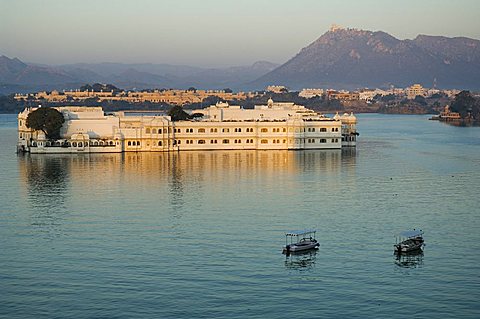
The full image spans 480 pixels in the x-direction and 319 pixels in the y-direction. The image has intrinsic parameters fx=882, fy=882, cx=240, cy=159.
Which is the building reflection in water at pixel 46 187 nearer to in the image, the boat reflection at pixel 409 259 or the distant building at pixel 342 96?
the boat reflection at pixel 409 259

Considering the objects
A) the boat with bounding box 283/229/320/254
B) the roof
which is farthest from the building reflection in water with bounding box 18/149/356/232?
the roof

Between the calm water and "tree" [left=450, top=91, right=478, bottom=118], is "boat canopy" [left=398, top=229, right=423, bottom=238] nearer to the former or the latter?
the calm water

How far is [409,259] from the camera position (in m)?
13.5

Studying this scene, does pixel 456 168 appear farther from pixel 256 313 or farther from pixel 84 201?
pixel 256 313

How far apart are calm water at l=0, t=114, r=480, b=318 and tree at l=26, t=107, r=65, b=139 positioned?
6192 millimetres

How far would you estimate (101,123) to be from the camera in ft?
106

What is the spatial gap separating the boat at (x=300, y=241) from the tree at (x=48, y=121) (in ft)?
61.1

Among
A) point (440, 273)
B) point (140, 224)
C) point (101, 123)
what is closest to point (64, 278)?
point (140, 224)

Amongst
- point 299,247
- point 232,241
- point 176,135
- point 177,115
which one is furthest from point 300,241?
point 177,115

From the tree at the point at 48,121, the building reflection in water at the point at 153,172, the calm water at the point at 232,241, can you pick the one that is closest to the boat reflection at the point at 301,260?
the calm water at the point at 232,241

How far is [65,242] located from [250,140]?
60.2 ft

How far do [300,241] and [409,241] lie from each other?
1.75 metres

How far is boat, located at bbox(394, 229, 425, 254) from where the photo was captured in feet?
45.2

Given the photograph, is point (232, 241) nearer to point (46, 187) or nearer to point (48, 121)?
point (46, 187)
